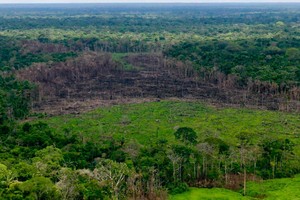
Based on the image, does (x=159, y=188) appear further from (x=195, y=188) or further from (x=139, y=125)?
(x=139, y=125)

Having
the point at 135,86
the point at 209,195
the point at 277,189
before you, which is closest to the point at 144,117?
the point at 135,86

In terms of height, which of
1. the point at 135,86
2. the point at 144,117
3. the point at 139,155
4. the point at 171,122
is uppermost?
the point at 139,155

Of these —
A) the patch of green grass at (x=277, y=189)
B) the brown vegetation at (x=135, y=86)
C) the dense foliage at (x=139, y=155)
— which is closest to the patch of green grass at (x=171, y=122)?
the dense foliage at (x=139, y=155)

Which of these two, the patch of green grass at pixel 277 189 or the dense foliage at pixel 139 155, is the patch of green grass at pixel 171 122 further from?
the patch of green grass at pixel 277 189

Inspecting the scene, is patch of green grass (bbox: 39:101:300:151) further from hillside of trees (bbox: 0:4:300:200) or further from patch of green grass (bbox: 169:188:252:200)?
patch of green grass (bbox: 169:188:252:200)

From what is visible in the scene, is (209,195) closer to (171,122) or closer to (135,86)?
(171,122)

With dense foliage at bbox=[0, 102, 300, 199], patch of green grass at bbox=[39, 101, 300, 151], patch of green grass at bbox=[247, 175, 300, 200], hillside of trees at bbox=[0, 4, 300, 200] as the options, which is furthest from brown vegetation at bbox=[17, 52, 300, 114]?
patch of green grass at bbox=[247, 175, 300, 200]
